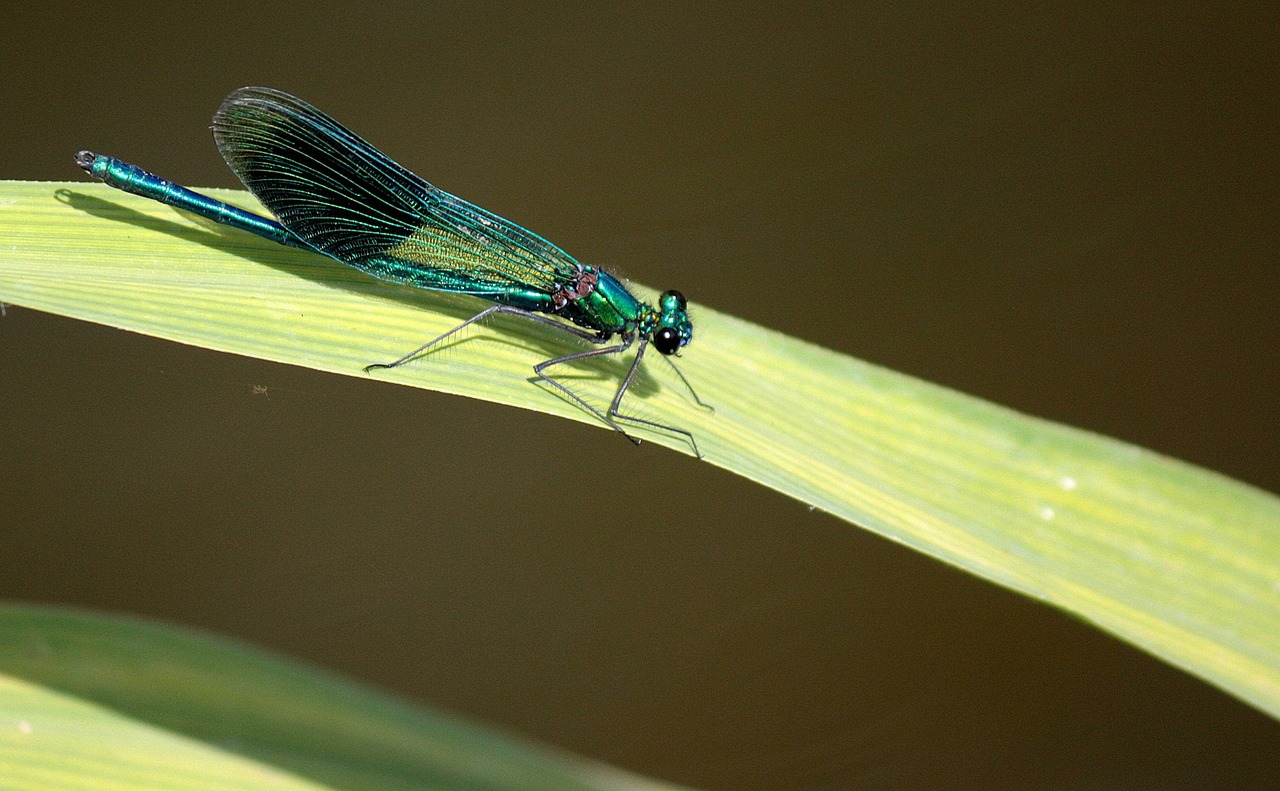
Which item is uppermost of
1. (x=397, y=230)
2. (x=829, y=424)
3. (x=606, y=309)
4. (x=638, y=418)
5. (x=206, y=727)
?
(x=606, y=309)

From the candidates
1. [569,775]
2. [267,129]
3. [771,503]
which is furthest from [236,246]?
[771,503]

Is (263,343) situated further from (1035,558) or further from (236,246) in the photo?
(1035,558)

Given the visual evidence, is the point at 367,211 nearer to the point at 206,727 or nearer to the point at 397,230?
the point at 397,230

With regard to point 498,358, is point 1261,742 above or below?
above

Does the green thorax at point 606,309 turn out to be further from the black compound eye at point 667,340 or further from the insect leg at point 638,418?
the black compound eye at point 667,340

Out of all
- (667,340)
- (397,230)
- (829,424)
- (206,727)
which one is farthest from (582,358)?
(206,727)

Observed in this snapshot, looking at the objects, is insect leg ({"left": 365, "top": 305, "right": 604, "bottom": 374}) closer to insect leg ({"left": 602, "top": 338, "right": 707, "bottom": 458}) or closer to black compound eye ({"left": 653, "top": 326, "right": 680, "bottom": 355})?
insect leg ({"left": 602, "top": 338, "right": 707, "bottom": 458})

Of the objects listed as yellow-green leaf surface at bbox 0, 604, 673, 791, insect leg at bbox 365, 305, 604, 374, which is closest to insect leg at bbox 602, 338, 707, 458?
insect leg at bbox 365, 305, 604, 374

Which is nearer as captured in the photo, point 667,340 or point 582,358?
point 667,340
